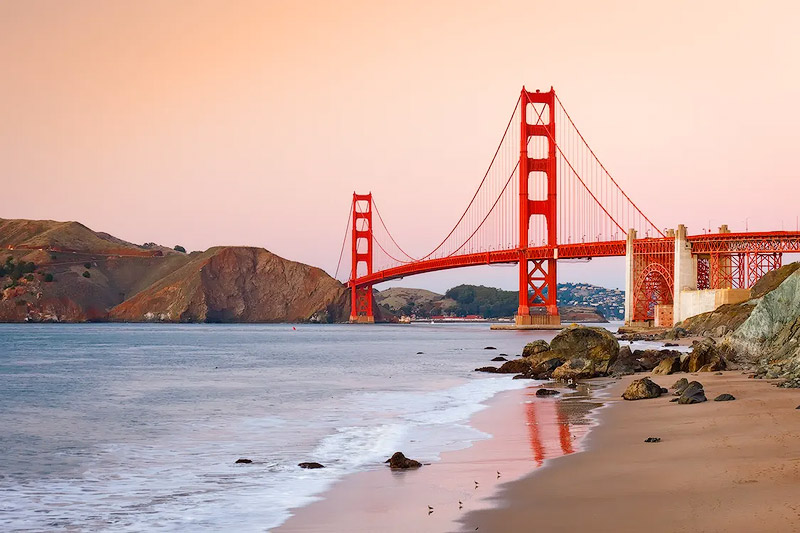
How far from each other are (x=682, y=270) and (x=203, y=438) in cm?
6150

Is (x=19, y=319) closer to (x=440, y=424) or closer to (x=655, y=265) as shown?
(x=655, y=265)

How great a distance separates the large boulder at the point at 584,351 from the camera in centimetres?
2802

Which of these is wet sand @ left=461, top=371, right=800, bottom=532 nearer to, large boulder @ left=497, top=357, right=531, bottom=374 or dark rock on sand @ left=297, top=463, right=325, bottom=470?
dark rock on sand @ left=297, top=463, right=325, bottom=470

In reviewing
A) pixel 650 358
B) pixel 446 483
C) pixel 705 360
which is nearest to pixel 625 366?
pixel 650 358

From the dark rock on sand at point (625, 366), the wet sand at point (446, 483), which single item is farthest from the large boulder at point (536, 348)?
the wet sand at point (446, 483)

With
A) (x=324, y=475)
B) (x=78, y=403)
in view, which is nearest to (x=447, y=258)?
(x=78, y=403)

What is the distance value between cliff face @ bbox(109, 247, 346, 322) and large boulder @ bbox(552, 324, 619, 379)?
13417 centimetres

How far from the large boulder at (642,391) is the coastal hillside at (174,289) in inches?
5698

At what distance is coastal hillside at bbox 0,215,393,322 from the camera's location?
543 feet

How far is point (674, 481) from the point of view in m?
10.0

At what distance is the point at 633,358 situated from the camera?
30.0 m

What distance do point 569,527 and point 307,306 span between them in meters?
161

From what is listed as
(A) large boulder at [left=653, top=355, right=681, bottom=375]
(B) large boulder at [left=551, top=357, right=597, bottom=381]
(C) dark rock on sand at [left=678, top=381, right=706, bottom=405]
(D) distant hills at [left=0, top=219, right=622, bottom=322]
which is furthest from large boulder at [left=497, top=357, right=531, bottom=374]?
(D) distant hills at [left=0, top=219, right=622, bottom=322]

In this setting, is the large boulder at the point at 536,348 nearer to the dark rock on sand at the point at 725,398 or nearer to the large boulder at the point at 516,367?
the large boulder at the point at 516,367
